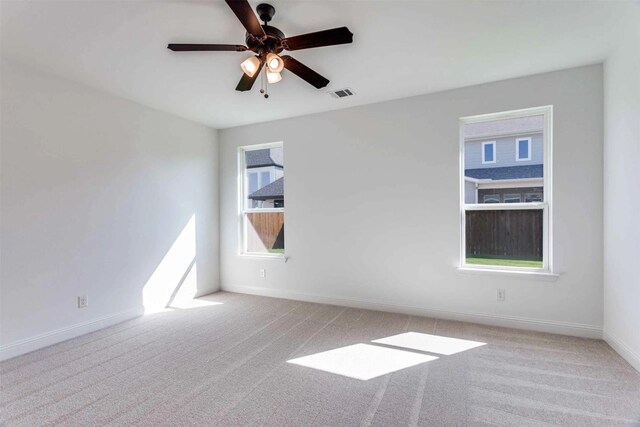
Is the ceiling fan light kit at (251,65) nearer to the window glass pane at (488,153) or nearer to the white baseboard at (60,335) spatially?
the window glass pane at (488,153)

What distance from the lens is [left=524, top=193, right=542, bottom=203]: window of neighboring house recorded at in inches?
121

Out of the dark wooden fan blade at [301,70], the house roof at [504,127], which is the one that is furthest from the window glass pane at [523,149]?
the dark wooden fan blade at [301,70]

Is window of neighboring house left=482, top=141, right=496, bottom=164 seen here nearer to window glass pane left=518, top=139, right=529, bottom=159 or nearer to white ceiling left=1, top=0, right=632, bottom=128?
window glass pane left=518, top=139, right=529, bottom=159

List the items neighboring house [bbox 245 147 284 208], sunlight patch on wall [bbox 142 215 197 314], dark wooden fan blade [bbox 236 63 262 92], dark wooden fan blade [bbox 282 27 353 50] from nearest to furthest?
dark wooden fan blade [bbox 282 27 353 50], dark wooden fan blade [bbox 236 63 262 92], sunlight patch on wall [bbox 142 215 197 314], neighboring house [bbox 245 147 284 208]

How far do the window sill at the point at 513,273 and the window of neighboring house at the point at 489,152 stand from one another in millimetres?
1192

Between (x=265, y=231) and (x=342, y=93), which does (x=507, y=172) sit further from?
(x=265, y=231)

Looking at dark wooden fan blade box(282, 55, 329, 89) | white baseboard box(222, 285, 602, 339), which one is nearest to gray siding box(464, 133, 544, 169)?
white baseboard box(222, 285, 602, 339)

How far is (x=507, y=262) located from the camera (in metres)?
3.21

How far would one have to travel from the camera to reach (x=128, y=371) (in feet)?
7.60

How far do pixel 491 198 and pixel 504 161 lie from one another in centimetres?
42

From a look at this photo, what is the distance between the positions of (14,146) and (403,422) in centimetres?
376

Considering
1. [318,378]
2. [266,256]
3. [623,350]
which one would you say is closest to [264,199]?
[266,256]

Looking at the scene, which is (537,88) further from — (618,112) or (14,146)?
(14,146)

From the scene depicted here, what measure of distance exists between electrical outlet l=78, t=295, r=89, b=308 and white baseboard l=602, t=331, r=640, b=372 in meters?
4.91
